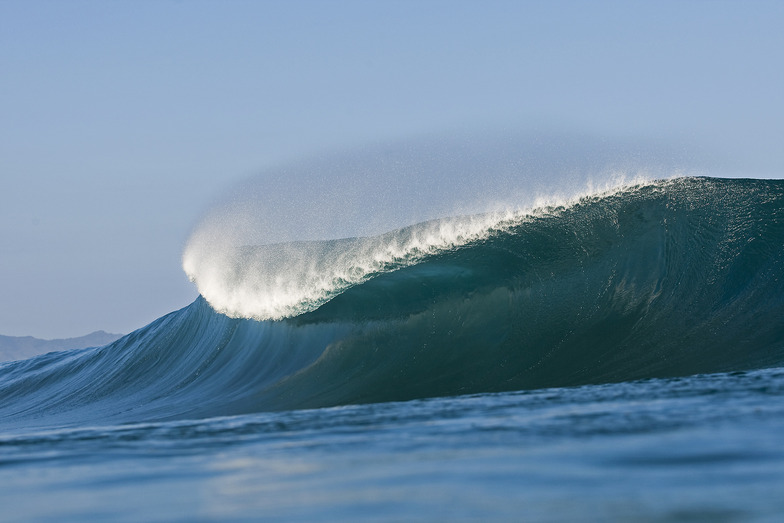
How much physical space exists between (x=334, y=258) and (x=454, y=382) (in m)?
3.50

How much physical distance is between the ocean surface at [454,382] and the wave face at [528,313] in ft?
0.11

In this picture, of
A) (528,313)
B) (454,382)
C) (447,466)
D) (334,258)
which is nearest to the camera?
(447,466)

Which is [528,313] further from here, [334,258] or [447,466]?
[447,466]

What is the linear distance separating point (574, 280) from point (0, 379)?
1418 centimetres

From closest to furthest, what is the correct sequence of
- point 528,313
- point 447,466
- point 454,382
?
point 447,466 < point 454,382 < point 528,313

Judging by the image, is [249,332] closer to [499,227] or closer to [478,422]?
[499,227]

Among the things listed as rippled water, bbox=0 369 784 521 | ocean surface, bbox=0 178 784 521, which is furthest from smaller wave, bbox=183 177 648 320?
rippled water, bbox=0 369 784 521

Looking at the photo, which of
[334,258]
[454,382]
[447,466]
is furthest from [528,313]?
[447,466]

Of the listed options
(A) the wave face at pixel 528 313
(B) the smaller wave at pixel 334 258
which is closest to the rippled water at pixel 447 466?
(A) the wave face at pixel 528 313

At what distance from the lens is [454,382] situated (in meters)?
8.60

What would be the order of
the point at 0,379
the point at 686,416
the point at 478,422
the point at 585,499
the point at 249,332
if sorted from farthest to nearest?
the point at 0,379 → the point at 249,332 → the point at 478,422 → the point at 686,416 → the point at 585,499

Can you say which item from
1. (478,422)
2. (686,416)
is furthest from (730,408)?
(478,422)

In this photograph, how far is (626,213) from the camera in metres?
11.3

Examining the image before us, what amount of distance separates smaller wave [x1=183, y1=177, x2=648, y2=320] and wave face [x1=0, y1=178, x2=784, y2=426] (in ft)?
0.13
